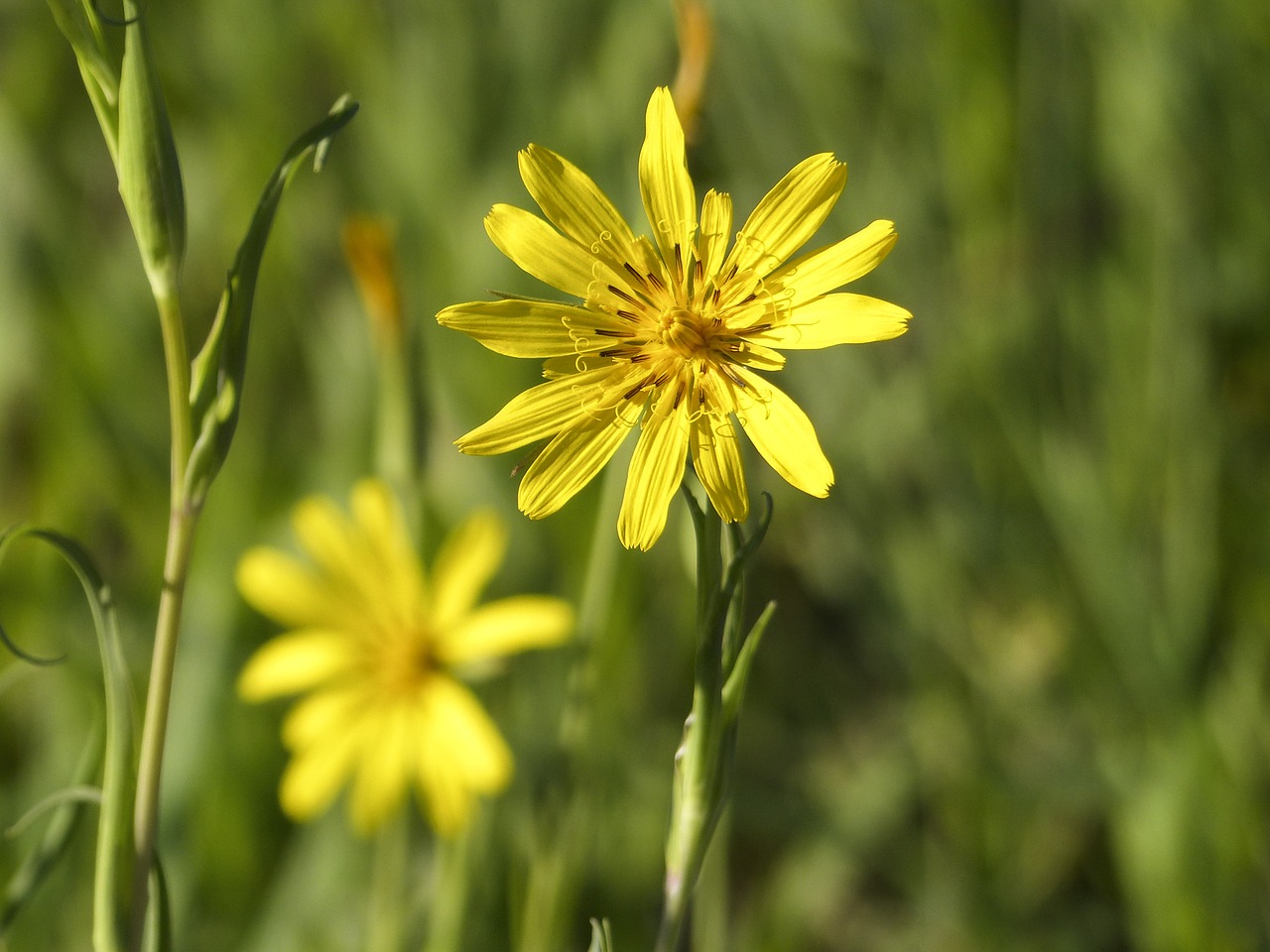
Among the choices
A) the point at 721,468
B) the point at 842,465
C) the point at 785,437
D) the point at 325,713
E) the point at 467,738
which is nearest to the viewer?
the point at 721,468

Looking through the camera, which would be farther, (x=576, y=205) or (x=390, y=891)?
(x=390, y=891)

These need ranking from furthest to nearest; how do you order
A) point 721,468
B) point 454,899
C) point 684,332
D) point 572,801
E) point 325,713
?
point 325,713 → point 572,801 → point 454,899 → point 684,332 → point 721,468

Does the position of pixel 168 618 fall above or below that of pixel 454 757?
above

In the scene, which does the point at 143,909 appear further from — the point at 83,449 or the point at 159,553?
the point at 83,449

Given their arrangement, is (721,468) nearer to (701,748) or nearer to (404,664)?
(701,748)

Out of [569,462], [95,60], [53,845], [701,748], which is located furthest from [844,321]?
[53,845]

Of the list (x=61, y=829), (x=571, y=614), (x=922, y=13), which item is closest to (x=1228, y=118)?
(x=922, y=13)

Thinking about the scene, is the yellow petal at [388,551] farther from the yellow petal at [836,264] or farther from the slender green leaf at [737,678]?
the slender green leaf at [737,678]

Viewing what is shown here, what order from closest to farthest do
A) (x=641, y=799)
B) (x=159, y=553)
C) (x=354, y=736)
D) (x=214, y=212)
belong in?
1. (x=354, y=736)
2. (x=641, y=799)
3. (x=159, y=553)
4. (x=214, y=212)
